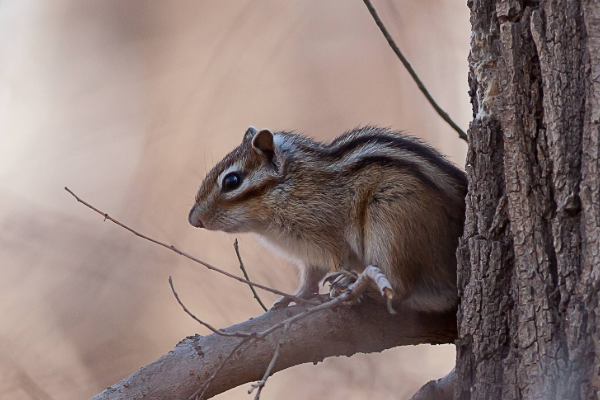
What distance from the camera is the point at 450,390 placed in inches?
105

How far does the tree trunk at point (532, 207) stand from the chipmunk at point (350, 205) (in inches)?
18.0

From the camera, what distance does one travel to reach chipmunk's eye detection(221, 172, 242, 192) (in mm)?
3340

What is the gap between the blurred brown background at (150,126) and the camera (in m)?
5.06

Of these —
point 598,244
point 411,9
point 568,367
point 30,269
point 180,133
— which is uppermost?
point 411,9

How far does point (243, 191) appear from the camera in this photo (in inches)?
130

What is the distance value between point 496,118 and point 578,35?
377mm

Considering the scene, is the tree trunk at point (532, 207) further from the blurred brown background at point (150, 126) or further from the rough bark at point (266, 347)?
the blurred brown background at point (150, 126)

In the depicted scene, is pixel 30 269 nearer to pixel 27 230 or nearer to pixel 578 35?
pixel 27 230

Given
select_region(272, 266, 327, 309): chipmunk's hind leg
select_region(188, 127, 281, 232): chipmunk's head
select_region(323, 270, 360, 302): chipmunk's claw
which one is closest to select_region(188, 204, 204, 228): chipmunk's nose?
select_region(188, 127, 281, 232): chipmunk's head

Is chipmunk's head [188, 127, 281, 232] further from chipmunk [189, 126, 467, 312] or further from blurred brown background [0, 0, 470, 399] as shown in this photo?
blurred brown background [0, 0, 470, 399]

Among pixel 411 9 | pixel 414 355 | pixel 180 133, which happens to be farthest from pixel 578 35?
pixel 180 133

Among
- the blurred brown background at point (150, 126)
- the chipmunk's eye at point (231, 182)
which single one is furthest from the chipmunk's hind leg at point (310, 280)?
the blurred brown background at point (150, 126)

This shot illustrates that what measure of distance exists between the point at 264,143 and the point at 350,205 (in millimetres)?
614

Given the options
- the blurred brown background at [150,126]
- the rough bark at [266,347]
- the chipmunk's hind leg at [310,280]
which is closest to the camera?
the rough bark at [266,347]
